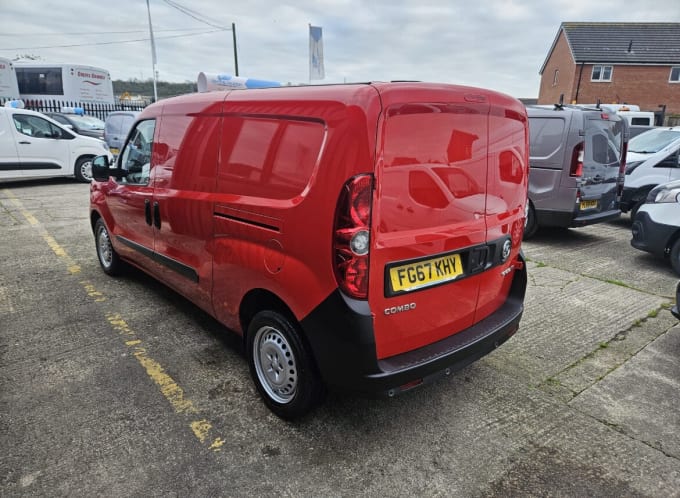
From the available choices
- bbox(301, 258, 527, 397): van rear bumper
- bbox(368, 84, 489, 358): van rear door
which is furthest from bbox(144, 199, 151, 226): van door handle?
bbox(368, 84, 489, 358): van rear door

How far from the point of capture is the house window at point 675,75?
32.2m

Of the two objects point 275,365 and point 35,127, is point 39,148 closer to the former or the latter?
point 35,127

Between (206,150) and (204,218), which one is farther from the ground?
(206,150)

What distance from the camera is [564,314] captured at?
4.20 meters

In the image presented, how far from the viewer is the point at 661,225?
17.6ft

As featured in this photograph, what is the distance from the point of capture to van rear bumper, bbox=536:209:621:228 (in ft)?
20.5

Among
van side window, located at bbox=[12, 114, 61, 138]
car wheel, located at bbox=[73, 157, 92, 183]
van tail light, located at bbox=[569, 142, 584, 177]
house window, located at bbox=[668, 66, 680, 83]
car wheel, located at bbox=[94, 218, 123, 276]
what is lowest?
car wheel, located at bbox=[94, 218, 123, 276]

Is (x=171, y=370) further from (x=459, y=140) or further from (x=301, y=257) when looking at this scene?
(x=459, y=140)

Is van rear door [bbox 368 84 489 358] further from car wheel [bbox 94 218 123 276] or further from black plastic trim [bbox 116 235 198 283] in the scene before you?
car wheel [bbox 94 218 123 276]

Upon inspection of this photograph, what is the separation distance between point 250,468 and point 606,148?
6473 mm

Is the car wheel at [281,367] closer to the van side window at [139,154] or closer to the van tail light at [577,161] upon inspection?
the van side window at [139,154]

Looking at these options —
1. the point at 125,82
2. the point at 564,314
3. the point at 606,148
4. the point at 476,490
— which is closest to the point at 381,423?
the point at 476,490

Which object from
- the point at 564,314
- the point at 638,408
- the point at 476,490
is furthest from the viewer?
the point at 564,314

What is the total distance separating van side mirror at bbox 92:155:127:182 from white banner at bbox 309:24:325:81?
549 cm
